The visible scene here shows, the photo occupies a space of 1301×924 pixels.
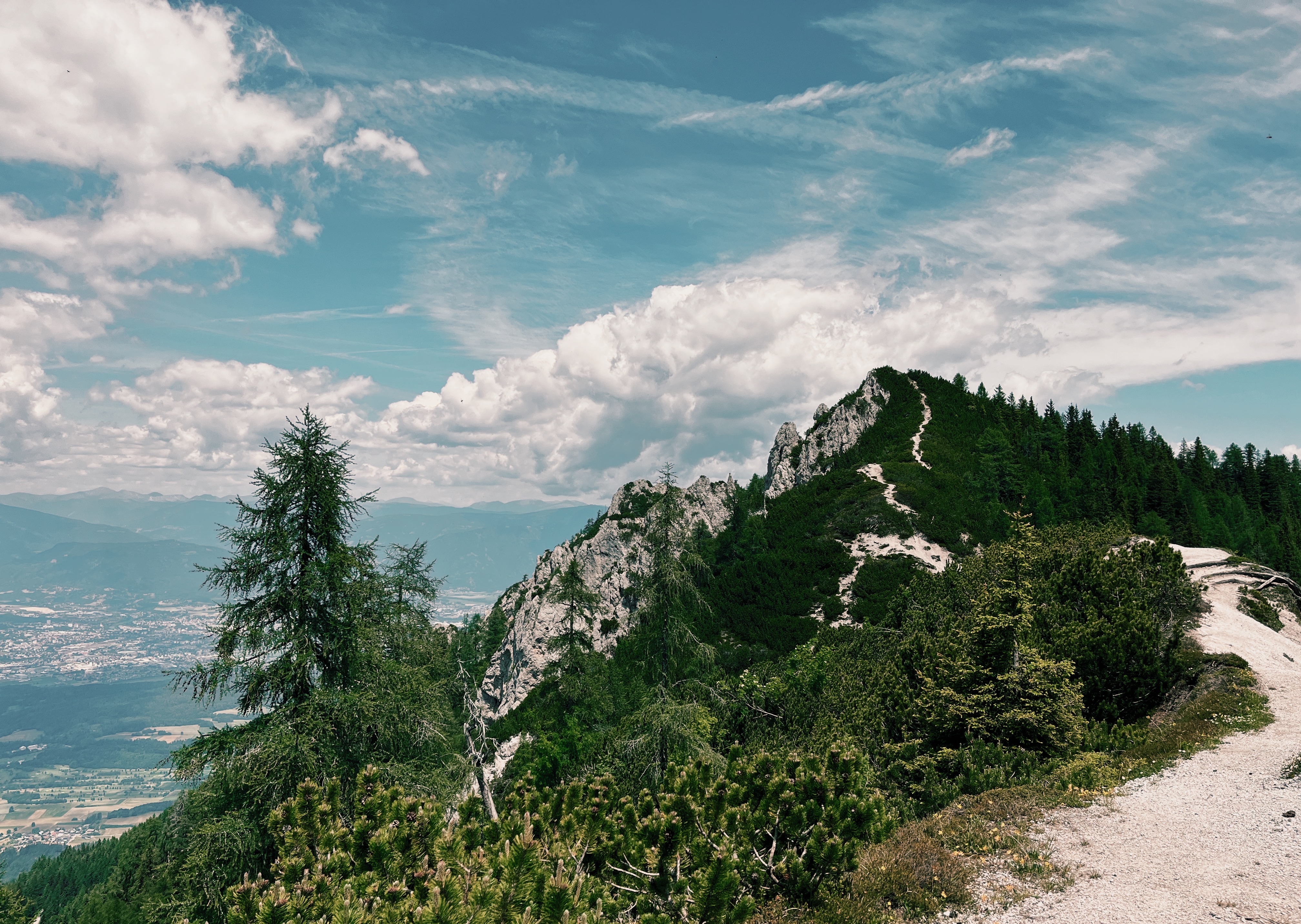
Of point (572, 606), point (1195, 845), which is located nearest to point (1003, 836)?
point (1195, 845)

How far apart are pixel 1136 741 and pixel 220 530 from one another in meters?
21.5

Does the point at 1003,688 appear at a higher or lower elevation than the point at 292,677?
lower

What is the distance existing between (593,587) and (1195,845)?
6859 cm

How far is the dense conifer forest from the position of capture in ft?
24.1

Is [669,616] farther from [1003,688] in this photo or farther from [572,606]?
[572,606]

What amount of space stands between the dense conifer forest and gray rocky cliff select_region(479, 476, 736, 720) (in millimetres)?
30008

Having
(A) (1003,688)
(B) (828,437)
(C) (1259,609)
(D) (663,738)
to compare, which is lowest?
(D) (663,738)

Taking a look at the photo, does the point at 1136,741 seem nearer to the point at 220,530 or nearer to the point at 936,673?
the point at 936,673

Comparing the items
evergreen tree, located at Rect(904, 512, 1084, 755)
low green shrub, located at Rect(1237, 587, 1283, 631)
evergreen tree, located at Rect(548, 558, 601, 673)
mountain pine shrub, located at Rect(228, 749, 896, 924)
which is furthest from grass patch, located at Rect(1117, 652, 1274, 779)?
evergreen tree, located at Rect(548, 558, 601, 673)

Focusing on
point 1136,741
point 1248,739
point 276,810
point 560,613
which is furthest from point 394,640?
point 560,613

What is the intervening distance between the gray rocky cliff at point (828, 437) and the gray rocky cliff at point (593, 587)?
33.7 ft

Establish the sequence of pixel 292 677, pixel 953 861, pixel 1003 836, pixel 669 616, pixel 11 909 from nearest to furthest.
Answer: pixel 953 861, pixel 1003 836, pixel 292 677, pixel 669 616, pixel 11 909

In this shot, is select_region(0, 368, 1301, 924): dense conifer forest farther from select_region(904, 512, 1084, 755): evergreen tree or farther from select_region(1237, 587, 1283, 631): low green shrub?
select_region(1237, 587, 1283, 631): low green shrub

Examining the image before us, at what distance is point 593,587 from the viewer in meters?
76.0
